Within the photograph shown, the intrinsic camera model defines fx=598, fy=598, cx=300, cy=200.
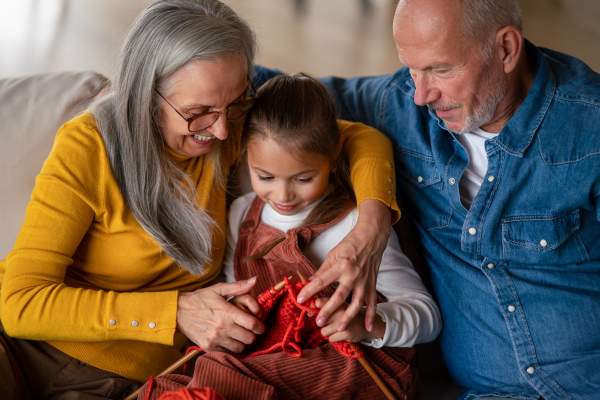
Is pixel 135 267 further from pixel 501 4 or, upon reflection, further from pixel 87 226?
pixel 501 4

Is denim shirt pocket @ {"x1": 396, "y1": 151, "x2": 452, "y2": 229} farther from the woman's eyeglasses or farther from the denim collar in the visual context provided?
the woman's eyeglasses

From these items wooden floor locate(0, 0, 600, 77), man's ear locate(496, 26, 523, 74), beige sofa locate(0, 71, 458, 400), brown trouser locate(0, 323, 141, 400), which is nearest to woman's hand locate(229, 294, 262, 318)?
brown trouser locate(0, 323, 141, 400)

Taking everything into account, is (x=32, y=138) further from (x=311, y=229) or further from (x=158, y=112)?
(x=311, y=229)

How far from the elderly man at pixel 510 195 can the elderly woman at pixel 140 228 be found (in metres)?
0.28

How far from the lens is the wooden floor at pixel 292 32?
4398mm

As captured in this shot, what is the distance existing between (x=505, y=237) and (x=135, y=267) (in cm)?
111

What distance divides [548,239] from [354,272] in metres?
0.62

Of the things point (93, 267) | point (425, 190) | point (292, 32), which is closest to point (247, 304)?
point (93, 267)

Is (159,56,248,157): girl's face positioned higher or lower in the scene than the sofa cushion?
higher

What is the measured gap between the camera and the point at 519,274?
5.92ft

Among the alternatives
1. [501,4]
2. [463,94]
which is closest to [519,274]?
[463,94]

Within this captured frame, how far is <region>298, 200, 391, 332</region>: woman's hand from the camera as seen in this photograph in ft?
5.06

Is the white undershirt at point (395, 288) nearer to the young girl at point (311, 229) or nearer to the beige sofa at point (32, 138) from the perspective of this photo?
the young girl at point (311, 229)

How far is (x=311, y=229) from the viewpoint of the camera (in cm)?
184
